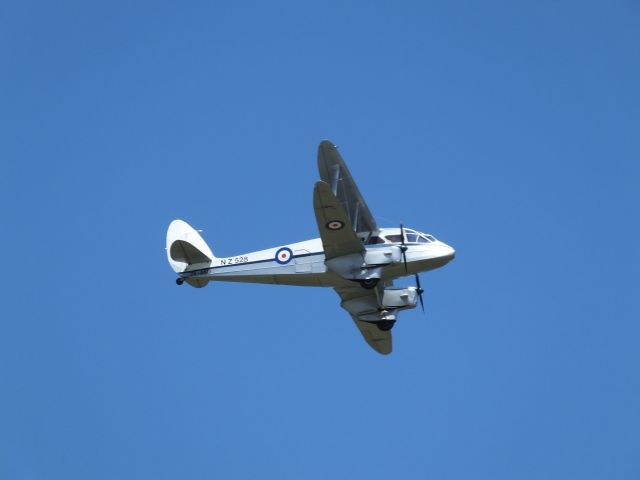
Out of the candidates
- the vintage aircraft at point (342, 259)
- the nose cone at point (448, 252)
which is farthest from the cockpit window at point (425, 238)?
the nose cone at point (448, 252)

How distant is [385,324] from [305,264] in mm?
5725

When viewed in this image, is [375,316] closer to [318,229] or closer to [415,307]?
[415,307]

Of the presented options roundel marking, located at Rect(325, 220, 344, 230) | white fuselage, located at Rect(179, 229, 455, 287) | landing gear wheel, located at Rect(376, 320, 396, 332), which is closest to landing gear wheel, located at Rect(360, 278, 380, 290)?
white fuselage, located at Rect(179, 229, 455, 287)

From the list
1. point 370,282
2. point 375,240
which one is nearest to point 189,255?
point 375,240

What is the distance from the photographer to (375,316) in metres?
45.9

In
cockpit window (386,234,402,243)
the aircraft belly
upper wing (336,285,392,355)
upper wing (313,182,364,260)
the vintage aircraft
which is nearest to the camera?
upper wing (313,182,364,260)

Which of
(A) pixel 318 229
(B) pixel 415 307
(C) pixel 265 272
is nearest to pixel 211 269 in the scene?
(C) pixel 265 272

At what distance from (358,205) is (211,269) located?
8.22m

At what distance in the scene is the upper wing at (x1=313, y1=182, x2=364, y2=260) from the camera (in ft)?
129

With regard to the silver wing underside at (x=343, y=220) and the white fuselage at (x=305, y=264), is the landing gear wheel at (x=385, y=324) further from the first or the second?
the white fuselage at (x=305, y=264)

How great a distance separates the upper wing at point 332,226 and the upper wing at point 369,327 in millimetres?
3691

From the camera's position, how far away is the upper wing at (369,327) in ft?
149

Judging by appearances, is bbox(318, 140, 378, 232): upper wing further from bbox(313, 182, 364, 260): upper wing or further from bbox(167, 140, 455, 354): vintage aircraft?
bbox(313, 182, 364, 260): upper wing

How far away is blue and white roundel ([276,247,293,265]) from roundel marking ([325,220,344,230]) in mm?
3609
